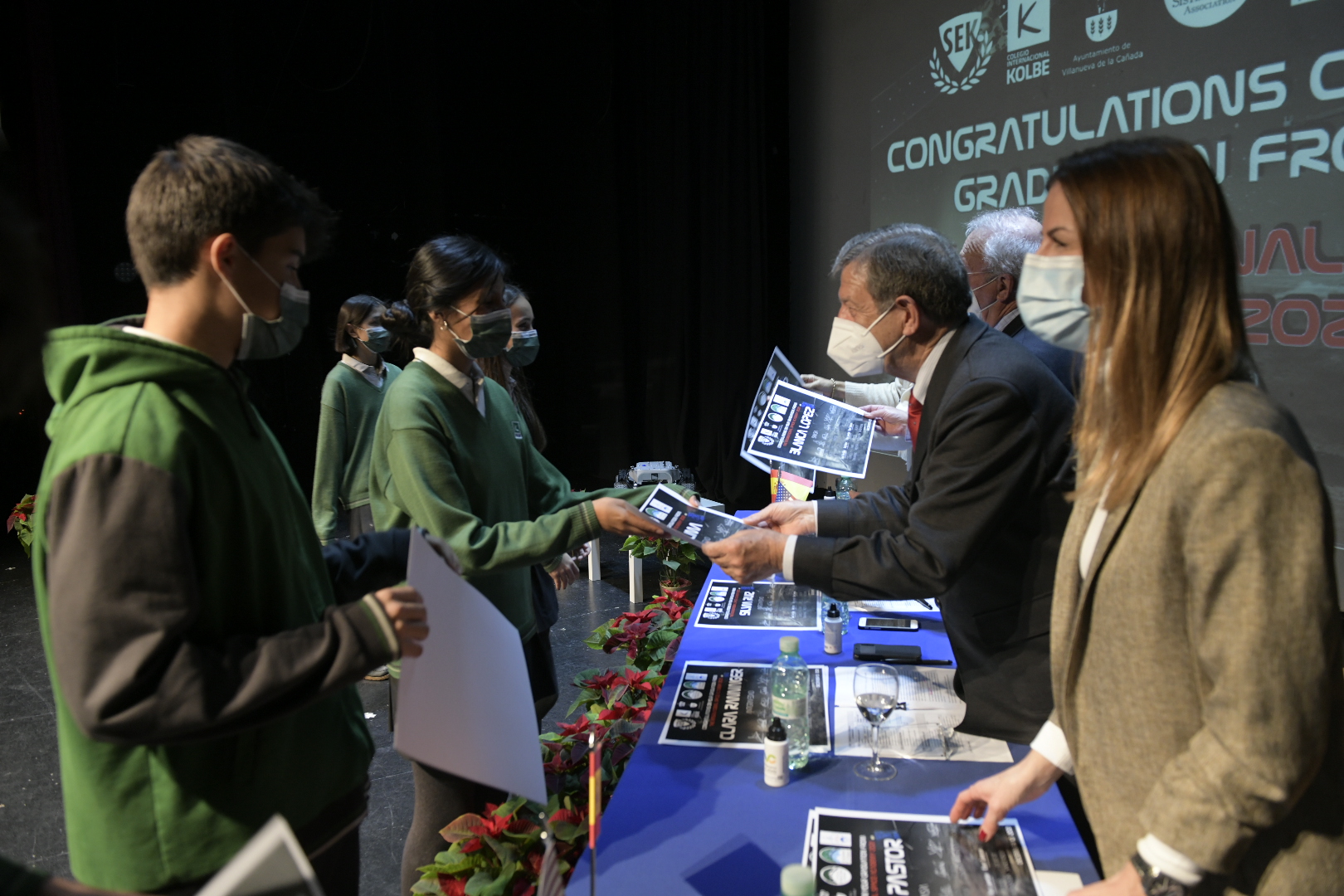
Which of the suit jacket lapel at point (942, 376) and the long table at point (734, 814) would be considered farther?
the suit jacket lapel at point (942, 376)

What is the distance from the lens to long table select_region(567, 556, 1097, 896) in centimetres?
133

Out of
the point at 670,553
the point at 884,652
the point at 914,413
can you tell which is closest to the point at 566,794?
the point at 884,652

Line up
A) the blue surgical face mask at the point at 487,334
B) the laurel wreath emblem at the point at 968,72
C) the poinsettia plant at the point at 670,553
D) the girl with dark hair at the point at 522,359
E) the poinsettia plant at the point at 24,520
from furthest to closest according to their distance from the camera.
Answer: the poinsettia plant at the point at 24,520
the poinsettia plant at the point at 670,553
the laurel wreath emblem at the point at 968,72
the girl with dark hair at the point at 522,359
the blue surgical face mask at the point at 487,334

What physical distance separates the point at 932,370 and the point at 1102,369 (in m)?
0.91

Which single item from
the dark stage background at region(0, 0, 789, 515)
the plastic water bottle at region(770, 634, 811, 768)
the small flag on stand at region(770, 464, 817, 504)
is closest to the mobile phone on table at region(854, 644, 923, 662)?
the plastic water bottle at region(770, 634, 811, 768)

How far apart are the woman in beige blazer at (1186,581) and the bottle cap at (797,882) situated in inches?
13.2

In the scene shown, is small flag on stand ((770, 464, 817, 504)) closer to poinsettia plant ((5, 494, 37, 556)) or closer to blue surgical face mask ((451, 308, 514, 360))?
blue surgical face mask ((451, 308, 514, 360))

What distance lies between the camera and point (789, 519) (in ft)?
7.88

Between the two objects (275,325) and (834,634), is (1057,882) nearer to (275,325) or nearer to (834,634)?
(834,634)

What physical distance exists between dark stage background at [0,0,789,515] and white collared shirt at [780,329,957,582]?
14.7ft

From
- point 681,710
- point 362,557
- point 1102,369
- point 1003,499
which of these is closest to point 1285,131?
point 1003,499

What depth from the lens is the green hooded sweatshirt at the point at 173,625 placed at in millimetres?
1024

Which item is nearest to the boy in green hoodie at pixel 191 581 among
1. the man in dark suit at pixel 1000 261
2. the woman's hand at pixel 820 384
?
the man in dark suit at pixel 1000 261

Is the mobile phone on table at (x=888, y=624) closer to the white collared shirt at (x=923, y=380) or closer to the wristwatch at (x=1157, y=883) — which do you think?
the white collared shirt at (x=923, y=380)
